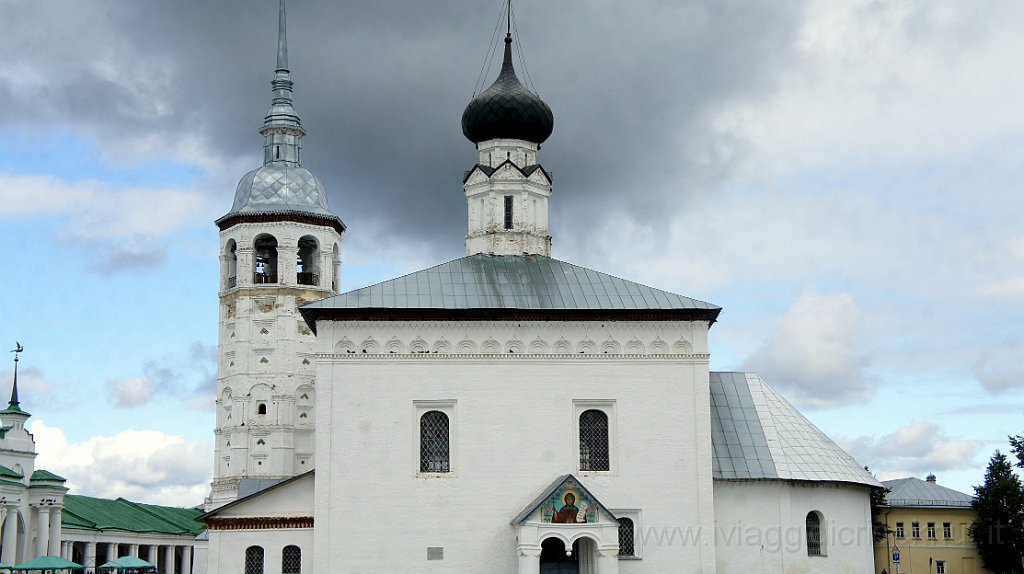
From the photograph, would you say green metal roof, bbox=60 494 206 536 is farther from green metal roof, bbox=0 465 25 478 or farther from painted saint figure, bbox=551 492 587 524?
painted saint figure, bbox=551 492 587 524

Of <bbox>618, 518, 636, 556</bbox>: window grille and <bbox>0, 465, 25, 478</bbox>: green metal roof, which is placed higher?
<bbox>0, 465, 25, 478</bbox>: green metal roof

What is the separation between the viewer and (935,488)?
52.1 meters

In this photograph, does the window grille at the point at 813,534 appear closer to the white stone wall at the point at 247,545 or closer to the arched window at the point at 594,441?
the arched window at the point at 594,441

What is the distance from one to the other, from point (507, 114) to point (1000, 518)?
2763 cm

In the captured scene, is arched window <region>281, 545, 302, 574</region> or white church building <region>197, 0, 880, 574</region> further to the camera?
arched window <region>281, 545, 302, 574</region>

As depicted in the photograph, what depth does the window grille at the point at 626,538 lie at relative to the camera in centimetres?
2373

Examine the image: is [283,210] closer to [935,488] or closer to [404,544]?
[404,544]

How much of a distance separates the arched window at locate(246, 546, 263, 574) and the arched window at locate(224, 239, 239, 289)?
17.6m

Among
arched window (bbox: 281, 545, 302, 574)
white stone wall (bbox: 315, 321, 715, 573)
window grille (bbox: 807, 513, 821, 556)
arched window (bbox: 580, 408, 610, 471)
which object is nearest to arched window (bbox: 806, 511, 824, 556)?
window grille (bbox: 807, 513, 821, 556)

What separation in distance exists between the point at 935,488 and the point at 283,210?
3029 centimetres

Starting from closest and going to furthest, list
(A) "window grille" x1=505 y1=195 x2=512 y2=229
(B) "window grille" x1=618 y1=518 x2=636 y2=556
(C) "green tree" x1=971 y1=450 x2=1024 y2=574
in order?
1. (B) "window grille" x1=618 y1=518 x2=636 y2=556
2. (A) "window grille" x1=505 y1=195 x2=512 y2=229
3. (C) "green tree" x1=971 y1=450 x2=1024 y2=574

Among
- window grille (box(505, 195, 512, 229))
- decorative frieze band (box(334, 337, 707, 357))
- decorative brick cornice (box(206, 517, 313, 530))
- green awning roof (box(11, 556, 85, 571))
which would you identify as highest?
window grille (box(505, 195, 512, 229))

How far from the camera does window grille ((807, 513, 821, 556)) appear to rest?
25.0 m

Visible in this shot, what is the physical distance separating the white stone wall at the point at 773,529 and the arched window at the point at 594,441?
245cm
